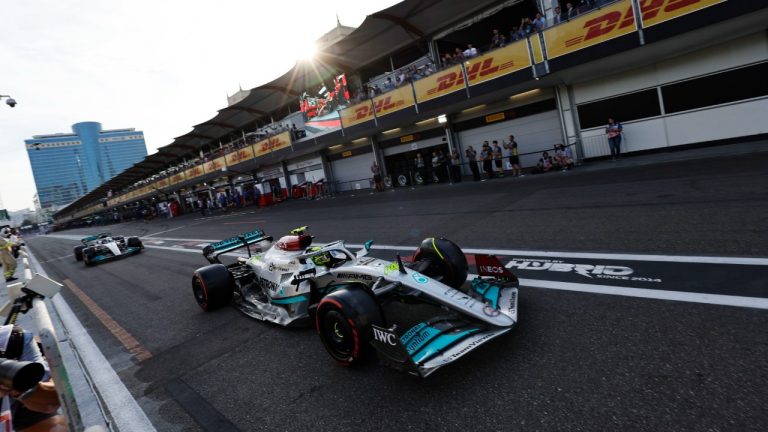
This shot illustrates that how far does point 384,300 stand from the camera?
3754 mm

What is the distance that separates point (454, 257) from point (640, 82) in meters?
13.8

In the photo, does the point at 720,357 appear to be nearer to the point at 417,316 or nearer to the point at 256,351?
the point at 417,316

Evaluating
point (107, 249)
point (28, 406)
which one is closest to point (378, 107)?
point (107, 249)

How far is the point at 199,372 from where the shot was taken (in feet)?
12.8

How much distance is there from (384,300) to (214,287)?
3073mm

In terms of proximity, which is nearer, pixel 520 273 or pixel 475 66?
pixel 520 273

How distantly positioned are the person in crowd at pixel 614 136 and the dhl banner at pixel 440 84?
19.7ft

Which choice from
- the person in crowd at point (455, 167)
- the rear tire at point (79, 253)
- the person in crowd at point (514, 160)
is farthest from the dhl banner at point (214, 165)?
the person in crowd at point (514, 160)

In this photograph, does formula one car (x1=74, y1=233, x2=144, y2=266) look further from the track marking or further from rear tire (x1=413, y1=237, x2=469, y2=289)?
rear tire (x1=413, y1=237, x2=469, y2=289)

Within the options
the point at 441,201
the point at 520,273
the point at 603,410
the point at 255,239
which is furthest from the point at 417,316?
the point at 441,201

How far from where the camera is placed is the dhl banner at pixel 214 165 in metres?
35.9

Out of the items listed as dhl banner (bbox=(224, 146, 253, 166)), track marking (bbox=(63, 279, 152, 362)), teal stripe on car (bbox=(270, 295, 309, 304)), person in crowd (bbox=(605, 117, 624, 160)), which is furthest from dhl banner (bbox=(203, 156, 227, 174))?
teal stripe on car (bbox=(270, 295, 309, 304))

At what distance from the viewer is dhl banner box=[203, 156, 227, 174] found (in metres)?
35.9

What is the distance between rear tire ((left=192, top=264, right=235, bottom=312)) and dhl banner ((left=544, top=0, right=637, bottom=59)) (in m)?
13.3
